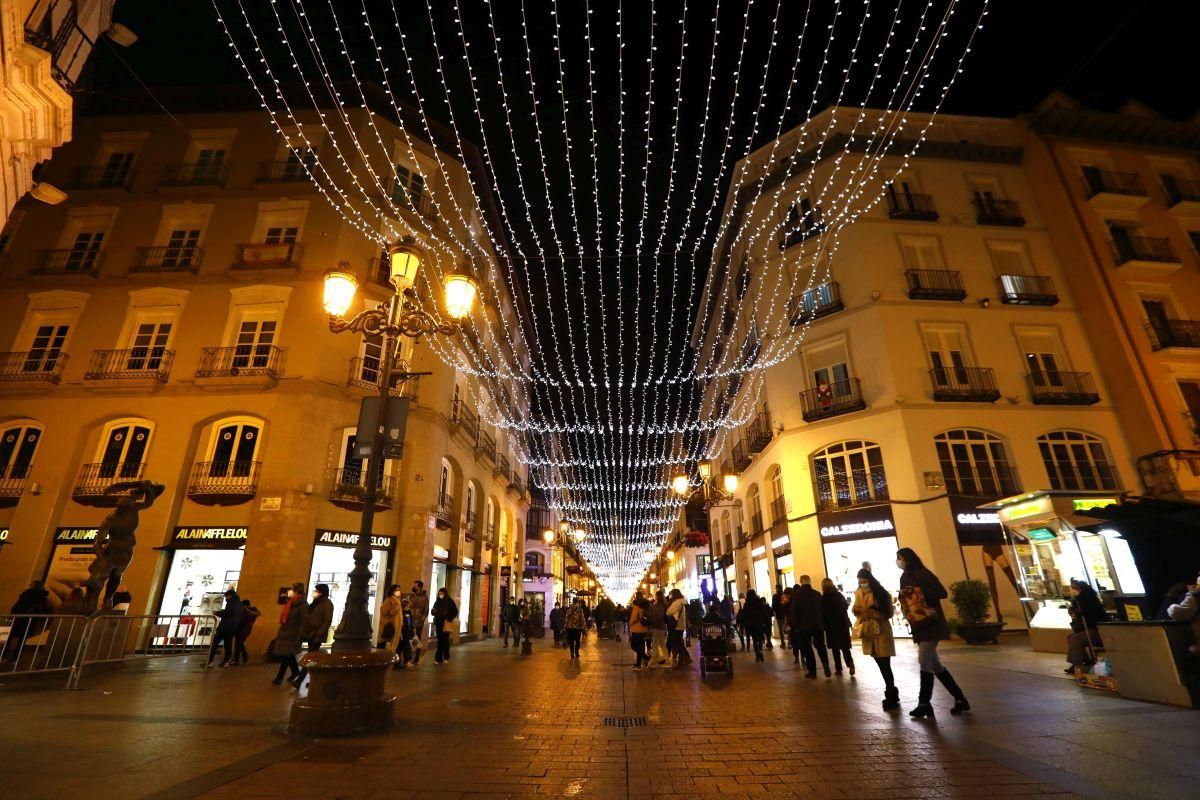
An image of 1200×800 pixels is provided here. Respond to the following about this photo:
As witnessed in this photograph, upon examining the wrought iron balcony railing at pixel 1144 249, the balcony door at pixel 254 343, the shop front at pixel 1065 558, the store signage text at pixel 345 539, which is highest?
the wrought iron balcony railing at pixel 1144 249

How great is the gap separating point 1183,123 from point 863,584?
93.7 ft

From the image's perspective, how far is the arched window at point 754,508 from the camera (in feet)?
79.4

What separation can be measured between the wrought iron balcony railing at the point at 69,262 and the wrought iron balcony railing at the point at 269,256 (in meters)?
4.65

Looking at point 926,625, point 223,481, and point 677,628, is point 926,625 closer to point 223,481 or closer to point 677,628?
point 677,628

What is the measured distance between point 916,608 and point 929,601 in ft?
0.63

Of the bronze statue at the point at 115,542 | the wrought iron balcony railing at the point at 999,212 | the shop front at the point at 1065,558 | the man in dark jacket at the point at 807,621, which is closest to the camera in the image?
the bronze statue at the point at 115,542

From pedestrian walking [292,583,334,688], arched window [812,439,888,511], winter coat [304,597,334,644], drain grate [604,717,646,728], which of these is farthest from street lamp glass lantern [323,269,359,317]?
arched window [812,439,888,511]

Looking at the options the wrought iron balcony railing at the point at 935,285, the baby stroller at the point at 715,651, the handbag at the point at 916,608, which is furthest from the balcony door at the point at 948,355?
the handbag at the point at 916,608

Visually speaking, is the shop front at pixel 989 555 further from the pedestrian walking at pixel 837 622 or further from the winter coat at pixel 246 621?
the winter coat at pixel 246 621

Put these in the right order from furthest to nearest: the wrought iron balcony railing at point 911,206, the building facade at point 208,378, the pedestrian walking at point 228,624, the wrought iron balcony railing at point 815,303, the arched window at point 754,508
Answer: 1. the arched window at point 754,508
2. the wrought iron balcony railing at point 911,206
3. the wrought iron balcony railing at point 815,303
4. the building facade at point 208,378
5. the pedestrian walking at point 228,624

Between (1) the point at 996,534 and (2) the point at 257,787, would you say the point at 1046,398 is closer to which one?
(1) the point at 996,534

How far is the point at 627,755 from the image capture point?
4.76 meters

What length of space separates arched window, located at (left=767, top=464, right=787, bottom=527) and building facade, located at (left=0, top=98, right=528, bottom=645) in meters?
12.0

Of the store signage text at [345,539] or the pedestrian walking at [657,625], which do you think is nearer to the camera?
the pedestrian walking at [657,625]
